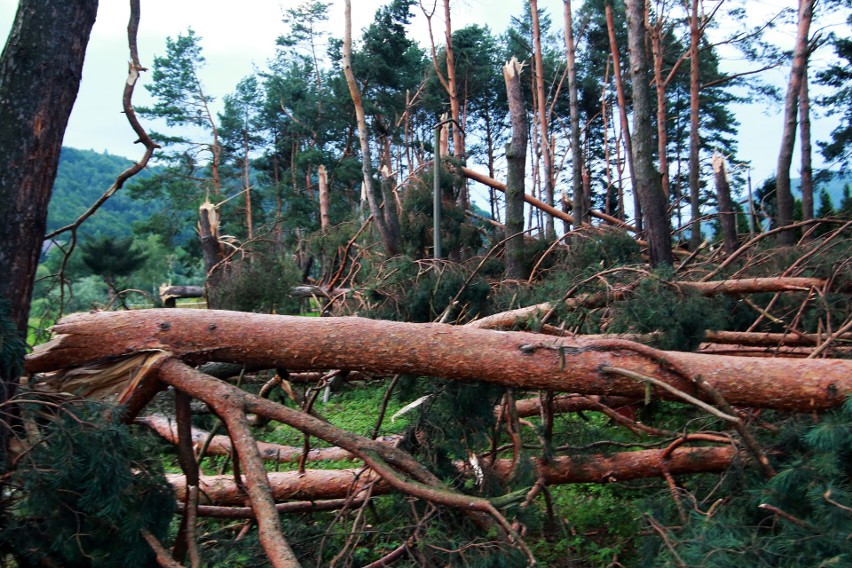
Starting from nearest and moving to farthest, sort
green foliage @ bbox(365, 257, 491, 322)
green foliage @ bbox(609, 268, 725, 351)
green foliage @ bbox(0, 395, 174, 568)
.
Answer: green foliage @ bbox(0, 395, 174, 568)
green foliage @ bbox(609, 268, 725, 351)
green foliage @ bbox(365, 257, 491, 322)

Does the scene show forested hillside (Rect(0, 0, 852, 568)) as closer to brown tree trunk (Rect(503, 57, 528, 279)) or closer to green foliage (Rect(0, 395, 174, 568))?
green foliage (Rect(0, 395, 174, 568))

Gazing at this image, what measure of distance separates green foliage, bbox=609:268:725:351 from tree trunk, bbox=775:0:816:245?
6.04 metres

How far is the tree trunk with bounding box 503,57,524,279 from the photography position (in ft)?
27.4

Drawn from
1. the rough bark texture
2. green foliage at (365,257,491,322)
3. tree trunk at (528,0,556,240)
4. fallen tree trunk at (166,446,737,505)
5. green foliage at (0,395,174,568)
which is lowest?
fallen tree trunk at (166,446,737,505)

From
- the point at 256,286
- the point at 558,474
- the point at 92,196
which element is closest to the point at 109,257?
the point at 256,286

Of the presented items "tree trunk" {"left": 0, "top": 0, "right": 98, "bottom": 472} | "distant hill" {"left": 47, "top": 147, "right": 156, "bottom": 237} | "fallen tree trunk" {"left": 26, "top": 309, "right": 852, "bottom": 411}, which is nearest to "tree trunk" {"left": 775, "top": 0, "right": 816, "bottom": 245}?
Result: "fallen tree trunk" {"left": 26, "top": 309, "right": 852, "bottom": 411}

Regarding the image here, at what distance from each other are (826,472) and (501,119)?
101 feet

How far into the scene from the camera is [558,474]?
3.71m

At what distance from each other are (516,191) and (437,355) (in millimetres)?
6026

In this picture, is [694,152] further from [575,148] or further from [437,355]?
[437,355]

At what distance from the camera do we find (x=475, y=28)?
2727 centimetres

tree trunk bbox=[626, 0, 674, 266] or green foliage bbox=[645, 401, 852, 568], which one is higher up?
tree trunk bbox=[626, 0, 674, 266]

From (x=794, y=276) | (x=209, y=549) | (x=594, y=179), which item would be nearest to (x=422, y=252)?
(x=794, y=276)

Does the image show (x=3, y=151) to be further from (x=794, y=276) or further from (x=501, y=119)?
(x=501, y=119)
